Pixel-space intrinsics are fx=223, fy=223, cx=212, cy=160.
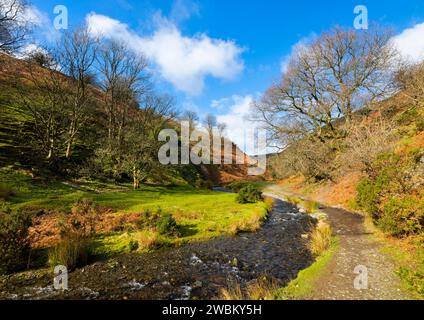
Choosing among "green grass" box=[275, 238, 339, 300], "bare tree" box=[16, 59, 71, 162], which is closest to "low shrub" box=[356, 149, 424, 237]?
"green grass" box=[275, 238, 339, 300]

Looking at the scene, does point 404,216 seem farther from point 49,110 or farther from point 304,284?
point 49,110

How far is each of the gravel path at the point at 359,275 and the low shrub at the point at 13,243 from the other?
38.9 feet

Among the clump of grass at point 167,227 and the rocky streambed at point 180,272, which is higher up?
the clump of grass at point 167,227

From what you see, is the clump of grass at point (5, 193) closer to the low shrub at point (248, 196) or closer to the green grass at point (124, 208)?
the green grass at point (124, 208)

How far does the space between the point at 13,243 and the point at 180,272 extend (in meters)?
7.46

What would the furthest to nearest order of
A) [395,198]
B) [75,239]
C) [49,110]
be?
[49,110] → [75,239] → [395,198]

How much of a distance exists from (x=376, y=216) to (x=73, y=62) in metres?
38.7

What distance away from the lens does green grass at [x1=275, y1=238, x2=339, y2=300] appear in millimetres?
7087

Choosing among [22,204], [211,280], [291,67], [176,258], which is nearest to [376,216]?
[211,280]

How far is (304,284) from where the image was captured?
7.86 metres

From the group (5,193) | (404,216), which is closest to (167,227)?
(404,216)

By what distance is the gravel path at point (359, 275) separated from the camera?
22.0 ft

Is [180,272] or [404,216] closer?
[404,216]

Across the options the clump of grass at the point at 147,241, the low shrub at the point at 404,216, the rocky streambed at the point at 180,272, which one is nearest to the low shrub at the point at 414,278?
the low shrub at the point at 404,216
